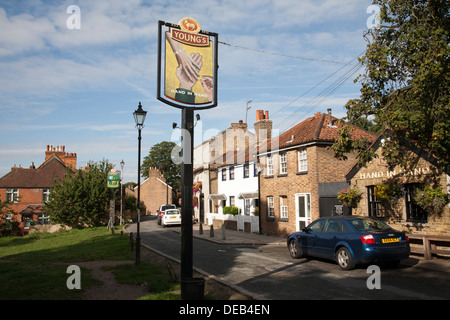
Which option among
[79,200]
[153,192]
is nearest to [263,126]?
[79,200]

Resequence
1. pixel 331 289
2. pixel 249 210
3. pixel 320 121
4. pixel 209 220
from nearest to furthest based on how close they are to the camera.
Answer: pixel 331 289
pixel 320 121
pixel 249 210
pixel 209 220

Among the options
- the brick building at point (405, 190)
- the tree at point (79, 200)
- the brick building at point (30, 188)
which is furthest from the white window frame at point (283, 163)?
the brick building at point (30, 188)

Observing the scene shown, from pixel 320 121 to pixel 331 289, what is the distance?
16.3 m

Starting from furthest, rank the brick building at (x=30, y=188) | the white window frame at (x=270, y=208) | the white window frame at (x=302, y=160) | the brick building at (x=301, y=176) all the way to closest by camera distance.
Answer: the brick building at (x=30, y=188) < the white window frame at (x=270, y=208) < the white window frame at (x=302, y=160) < the brick building at (x=301, y=176)

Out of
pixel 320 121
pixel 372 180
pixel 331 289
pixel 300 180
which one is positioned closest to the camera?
pixel 331 289

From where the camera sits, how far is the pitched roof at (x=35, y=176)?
149ft

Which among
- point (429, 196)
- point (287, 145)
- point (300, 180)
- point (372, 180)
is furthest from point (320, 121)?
point (429, 196)

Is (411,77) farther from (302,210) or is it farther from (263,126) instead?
(263,126)

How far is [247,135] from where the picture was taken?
1474 inches

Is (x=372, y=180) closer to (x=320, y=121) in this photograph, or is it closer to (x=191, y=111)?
(x=320, y=121)

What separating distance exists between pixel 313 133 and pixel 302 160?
1731mm

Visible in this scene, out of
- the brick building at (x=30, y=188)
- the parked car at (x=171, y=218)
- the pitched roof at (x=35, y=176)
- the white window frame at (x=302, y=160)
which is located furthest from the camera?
the pitched roof at (x=35, y=176)

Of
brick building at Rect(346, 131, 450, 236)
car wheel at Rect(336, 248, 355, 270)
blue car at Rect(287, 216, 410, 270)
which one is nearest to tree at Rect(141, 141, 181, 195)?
brick building at Rect(346, 131, 450, 236)

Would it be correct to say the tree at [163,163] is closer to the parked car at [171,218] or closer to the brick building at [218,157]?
the brick building at [218,157]
